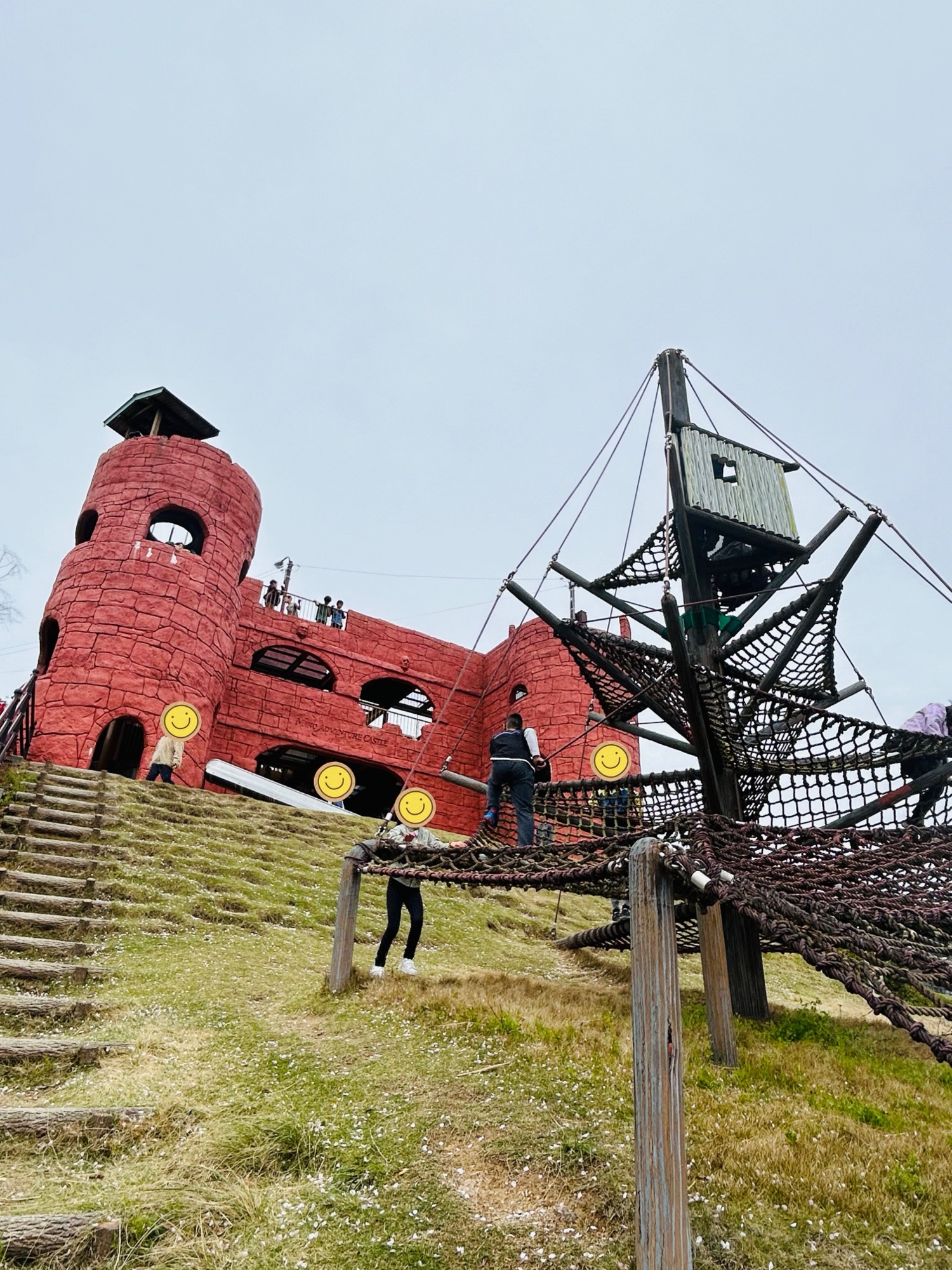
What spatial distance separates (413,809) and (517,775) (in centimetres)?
102

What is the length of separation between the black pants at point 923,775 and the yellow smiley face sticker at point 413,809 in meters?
3.62

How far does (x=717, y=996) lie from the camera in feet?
15.1

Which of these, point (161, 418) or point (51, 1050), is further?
point (161, 418)

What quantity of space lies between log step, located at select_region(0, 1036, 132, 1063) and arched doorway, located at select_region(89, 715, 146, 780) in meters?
13.4

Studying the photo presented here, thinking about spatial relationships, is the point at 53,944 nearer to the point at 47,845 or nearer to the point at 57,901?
the point at 57,901

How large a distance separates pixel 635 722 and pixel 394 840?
2.80 metres

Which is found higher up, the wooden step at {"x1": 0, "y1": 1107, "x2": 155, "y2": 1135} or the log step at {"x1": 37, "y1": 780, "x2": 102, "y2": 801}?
the log step at {"x1": 37, "y1": 780, "x2": 102, "y2": 801}

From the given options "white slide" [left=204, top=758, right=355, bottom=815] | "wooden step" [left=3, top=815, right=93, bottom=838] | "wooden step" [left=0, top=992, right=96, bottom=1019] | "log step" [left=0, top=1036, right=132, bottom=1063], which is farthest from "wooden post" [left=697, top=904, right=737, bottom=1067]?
"white slide" [left=204, top=758, right=355, bottom=815]

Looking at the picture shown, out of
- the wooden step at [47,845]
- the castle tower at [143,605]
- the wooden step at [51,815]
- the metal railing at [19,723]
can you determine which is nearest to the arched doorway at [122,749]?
the castle tower at [143,605]

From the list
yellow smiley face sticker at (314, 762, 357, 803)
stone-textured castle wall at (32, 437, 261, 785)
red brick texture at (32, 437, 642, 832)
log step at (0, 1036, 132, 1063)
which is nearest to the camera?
log step at (0, 1036, 132, 1063)

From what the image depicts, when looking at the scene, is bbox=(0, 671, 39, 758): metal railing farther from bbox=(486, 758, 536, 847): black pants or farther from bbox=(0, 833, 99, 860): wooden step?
bbox=(486, 758, 536, 847): black pants

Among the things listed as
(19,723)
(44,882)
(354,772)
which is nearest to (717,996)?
(44,882)

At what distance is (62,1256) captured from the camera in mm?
2582

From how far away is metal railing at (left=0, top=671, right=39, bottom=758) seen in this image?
10172 mm
